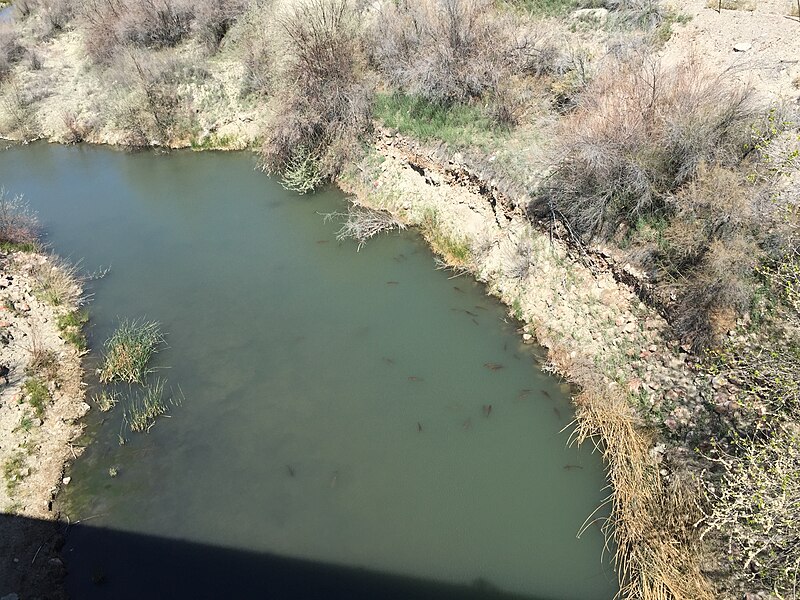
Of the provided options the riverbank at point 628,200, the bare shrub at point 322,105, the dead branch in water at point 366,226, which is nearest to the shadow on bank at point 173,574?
the riverbank at point 628,200

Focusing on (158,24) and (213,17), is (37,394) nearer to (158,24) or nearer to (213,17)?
(213,17)

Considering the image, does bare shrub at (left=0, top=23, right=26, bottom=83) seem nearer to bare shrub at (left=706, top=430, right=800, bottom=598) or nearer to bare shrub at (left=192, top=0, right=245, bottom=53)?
bare shrub at (left=192, top=0, right=245, bottom=53)

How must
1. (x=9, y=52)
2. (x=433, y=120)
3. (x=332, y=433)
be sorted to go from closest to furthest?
(x=332, y=433), (x=433, y=120), (x=9, y=52)

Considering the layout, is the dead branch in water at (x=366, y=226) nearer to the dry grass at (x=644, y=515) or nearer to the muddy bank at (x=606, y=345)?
the muddy bank at (x=606, y=345)

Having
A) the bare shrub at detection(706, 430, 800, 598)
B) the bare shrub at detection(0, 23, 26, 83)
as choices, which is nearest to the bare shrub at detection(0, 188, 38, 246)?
the bare shrub at detection(0, 23, 26, 83)

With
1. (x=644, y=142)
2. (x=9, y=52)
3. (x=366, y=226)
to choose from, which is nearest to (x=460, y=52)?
(x=366, y=226)
